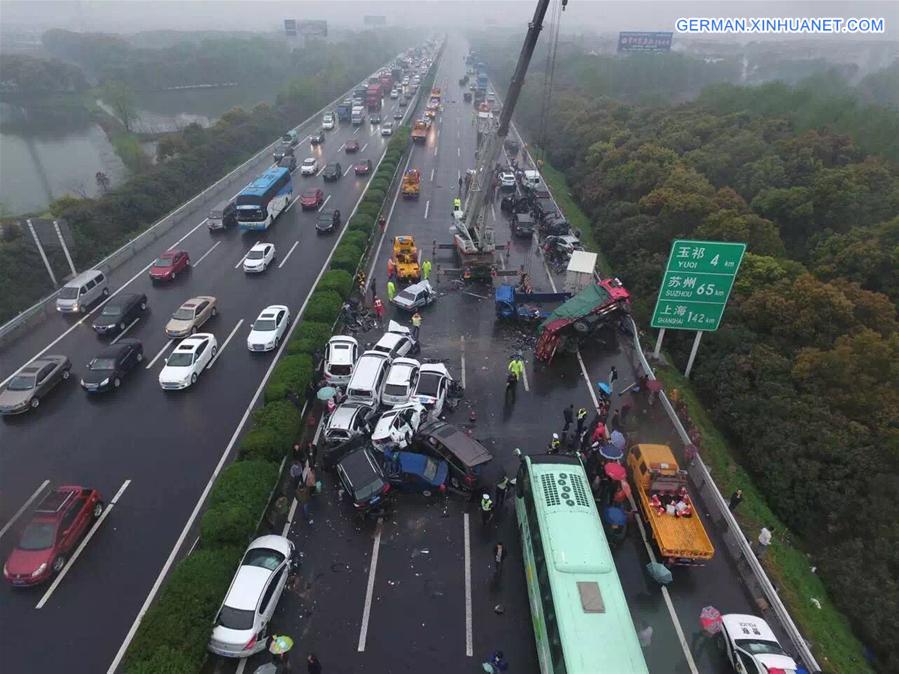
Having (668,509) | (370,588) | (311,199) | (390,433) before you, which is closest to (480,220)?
(311,199)

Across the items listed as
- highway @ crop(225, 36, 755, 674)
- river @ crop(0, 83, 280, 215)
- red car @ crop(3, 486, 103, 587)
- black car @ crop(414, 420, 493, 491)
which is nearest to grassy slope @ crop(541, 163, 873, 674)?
highway @ crop(225, 36, 755, 674)

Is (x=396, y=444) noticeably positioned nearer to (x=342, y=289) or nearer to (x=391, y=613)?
(x=391, y=613)

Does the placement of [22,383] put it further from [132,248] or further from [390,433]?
[132,248]

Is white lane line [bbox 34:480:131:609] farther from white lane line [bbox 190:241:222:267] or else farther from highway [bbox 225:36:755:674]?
white lane line [bbox 190:241:222:267]

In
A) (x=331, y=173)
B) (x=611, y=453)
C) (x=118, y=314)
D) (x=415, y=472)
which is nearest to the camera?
(x=415, y=472)

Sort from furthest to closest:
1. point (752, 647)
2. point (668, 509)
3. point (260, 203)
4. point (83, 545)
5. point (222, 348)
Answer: point (260, 203), point (222, 348), point (668, 509), point (83, 545), point (752, 647)

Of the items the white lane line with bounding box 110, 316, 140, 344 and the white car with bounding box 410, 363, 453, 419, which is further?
the white lane line with bounding box 110, 316, 140, 344
